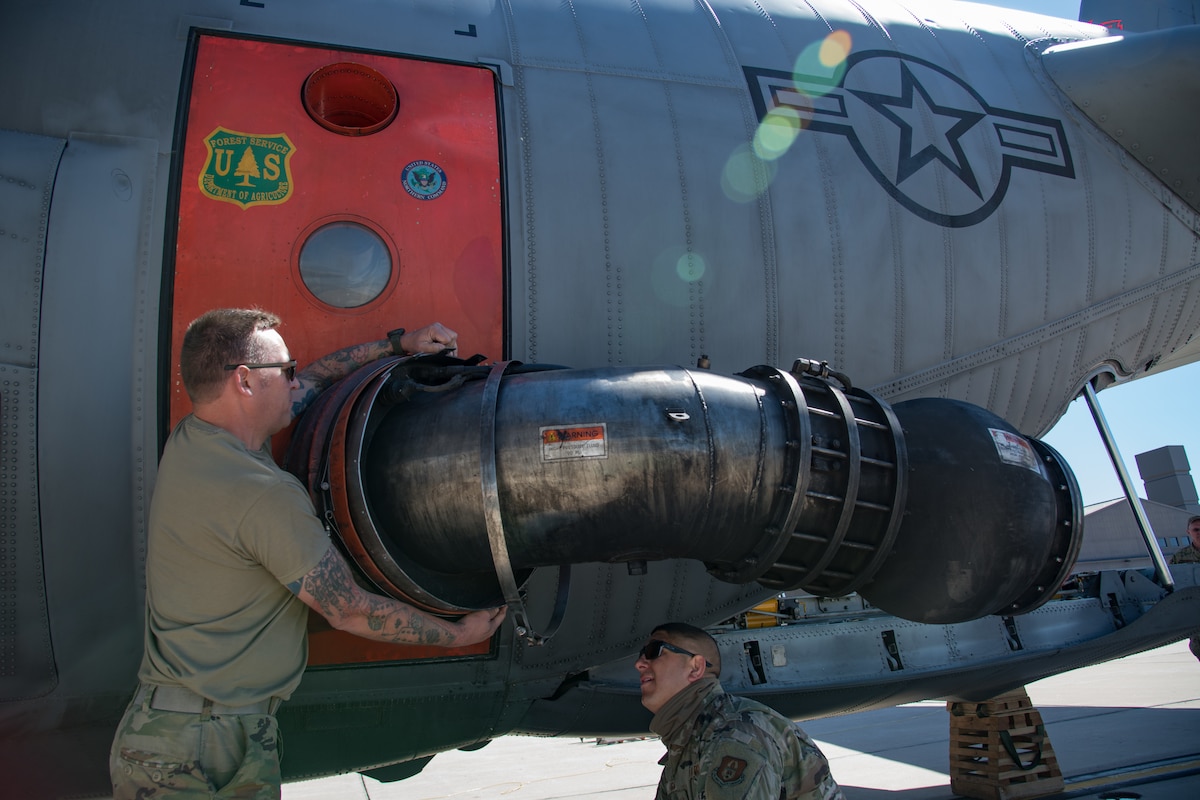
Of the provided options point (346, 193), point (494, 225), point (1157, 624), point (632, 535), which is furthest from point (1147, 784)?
point (346, 193)

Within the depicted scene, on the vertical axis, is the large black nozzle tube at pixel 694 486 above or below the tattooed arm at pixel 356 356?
below

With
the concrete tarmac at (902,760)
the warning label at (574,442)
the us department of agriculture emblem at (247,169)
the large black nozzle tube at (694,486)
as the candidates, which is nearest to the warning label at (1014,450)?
the large black nozzle tube at (694,486)

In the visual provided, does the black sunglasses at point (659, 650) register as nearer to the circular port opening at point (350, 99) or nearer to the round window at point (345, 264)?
the round window at point (345, 264)

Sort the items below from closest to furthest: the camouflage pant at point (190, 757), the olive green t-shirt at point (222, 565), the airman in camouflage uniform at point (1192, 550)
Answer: the camouflage pant at point (190, 757) < the olive green t-shirt at point (222, 565) < the airman in camouflage uniform at point (1192, 550)

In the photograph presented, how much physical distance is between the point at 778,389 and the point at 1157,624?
15.0 ft

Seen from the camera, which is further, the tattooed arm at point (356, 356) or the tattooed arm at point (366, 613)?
the tattooed arm at point (356, 356)

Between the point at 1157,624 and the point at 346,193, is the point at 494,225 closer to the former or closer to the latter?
the point at 346,193

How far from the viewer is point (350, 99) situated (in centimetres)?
388

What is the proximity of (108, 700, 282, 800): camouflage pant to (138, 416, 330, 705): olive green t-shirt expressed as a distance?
8cm

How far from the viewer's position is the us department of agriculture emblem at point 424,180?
3.65 m

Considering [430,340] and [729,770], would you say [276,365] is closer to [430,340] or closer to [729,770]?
[430,340]

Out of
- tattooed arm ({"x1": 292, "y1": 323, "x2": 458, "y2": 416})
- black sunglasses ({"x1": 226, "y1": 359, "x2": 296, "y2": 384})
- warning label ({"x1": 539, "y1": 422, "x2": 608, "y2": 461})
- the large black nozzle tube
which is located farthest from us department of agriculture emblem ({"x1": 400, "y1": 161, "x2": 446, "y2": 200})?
warning label ({"x1": 539, "y1": 422, "x2": 608, "y2": 461})

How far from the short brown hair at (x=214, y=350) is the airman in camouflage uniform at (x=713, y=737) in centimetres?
195

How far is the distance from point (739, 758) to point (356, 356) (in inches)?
83.3
